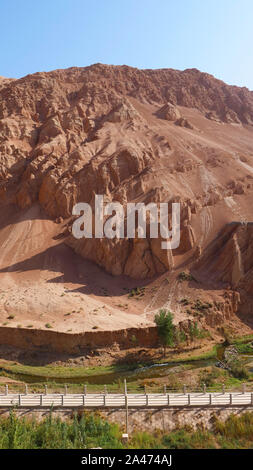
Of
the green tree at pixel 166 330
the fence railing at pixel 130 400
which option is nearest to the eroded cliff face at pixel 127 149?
the green tree at pixel 166 330

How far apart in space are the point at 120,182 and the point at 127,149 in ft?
16.7

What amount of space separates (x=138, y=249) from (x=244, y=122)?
4440 centimetres

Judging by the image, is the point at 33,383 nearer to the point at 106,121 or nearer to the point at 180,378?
the point at 180,378

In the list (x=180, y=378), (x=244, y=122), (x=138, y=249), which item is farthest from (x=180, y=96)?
(x=180, y=378)

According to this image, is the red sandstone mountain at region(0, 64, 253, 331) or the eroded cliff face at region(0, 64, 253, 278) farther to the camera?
the eroded cliff face at region(0, 64, 253, 278)

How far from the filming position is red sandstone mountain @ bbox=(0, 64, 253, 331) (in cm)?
3709

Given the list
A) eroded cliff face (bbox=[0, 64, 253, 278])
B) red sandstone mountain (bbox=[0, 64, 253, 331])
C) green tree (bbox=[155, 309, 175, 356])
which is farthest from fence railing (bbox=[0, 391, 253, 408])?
eroded cliff face (bbox=[0, 64, 253, 278])

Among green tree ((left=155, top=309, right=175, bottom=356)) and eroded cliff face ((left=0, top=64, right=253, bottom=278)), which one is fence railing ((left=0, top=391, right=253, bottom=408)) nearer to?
Result: green tree ((left=155, top=309, right=175, bottom=356))

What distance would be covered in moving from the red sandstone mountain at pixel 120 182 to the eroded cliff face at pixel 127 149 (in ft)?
0.56

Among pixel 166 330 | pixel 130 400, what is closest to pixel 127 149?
pixel 166 330

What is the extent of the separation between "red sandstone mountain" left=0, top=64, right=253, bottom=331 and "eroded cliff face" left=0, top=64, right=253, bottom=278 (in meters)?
0.17

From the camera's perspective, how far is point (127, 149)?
177 ft

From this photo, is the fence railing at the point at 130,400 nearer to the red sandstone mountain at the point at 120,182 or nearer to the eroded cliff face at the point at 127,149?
the red sandstone mountain at the point at 120,182

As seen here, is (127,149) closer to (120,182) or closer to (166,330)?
(120,182)
